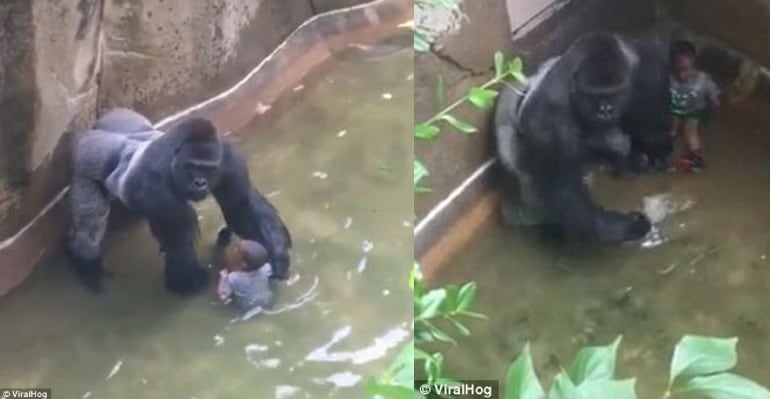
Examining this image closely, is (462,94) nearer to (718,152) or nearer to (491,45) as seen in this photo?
(491,45)

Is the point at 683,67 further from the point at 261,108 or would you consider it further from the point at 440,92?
the point at 261,108

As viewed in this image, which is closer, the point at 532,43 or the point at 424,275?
the point at 424,275

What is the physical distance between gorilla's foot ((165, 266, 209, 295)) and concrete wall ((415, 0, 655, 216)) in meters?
0.29

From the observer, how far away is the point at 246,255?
1577 mm

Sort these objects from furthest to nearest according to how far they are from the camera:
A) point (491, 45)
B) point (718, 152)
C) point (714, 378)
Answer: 1. point (718, 152)
2. point (491, 45)
3. point (714, 378)

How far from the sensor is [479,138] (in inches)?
68.2

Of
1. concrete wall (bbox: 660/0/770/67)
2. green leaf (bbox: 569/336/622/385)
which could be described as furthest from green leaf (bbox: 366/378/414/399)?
concrete wall (bbox: 660/0/770/67)

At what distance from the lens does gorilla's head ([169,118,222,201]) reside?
5.02 ft

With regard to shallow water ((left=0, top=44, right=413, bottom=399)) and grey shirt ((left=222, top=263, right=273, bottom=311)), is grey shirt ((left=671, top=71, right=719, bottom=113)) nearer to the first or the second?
shallow water ((left=0, top=44, right=413, bottom=399))

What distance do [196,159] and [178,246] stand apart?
0.12 metres

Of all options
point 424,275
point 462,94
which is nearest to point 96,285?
point 424,275

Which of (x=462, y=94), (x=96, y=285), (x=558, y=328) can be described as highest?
(x=462, y=94)

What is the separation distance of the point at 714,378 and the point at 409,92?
4.06ft

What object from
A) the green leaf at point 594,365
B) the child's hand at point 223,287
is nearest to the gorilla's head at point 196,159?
the child's hand at point 223,287
